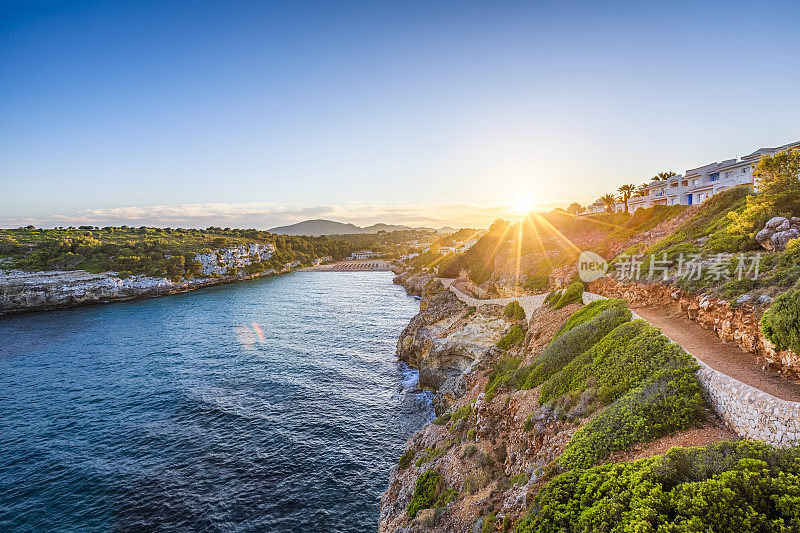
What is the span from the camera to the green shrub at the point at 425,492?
16.2 metres

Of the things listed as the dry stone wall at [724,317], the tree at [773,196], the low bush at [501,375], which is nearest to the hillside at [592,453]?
the low bush at [501,375]

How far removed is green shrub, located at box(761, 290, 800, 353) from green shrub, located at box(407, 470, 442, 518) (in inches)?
563

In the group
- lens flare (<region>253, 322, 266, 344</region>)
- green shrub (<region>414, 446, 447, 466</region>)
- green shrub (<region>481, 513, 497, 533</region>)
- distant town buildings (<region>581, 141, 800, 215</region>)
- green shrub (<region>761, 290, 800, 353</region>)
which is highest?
distant town buildings (<region>581, 141, 800, 215</region>)

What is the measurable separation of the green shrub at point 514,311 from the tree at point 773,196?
704 inches

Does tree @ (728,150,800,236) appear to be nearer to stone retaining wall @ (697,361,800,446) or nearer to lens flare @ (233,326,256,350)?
stone retaining wall @ (697,361,800,446)

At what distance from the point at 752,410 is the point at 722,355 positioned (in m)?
4.85

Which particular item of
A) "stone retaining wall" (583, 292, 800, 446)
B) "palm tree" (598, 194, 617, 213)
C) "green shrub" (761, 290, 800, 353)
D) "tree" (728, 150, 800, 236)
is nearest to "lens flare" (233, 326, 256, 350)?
"stone retaining wall" (583, 292, 800, 446)

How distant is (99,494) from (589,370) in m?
29.2

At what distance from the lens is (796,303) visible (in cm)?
1126

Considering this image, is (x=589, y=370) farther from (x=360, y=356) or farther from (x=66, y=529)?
(x=360, y=356)

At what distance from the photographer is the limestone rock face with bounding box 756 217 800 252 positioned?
1745cm

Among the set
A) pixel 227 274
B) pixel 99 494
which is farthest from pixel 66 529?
pixel 227 274

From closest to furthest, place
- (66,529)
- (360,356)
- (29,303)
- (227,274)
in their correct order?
(66,529)
(360,356)
(29,303)
(227,274)

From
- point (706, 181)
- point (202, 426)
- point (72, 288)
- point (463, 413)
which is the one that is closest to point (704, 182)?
point (706, 181)
